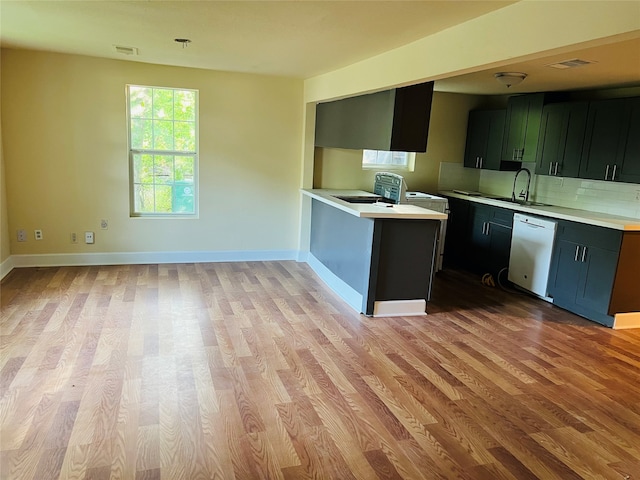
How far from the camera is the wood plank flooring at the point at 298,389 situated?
87.7 inches

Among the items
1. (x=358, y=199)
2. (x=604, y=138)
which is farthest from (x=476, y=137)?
(x=358, y=199)

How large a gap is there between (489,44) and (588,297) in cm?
282

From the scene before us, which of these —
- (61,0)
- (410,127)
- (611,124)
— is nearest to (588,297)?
(611,124)

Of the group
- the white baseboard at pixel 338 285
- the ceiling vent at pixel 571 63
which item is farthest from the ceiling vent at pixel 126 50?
the ceiling vent at pixel 571 63

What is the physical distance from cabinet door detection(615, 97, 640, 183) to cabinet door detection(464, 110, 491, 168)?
1.88 m

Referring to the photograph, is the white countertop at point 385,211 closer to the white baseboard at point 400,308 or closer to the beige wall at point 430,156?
the white baseboard at point 400,308

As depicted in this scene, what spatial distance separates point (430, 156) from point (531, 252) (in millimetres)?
2058

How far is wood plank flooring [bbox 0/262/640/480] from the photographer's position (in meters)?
2.23

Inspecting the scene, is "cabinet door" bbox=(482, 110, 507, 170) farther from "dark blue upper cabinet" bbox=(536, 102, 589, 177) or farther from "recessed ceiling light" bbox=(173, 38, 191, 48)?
"recessed ceiling light" bbox=(173, 38, 191, 48)

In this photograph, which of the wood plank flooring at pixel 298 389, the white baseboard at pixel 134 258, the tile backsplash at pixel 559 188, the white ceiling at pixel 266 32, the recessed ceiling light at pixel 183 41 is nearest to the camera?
the wood plank flooring at pixel 298 389

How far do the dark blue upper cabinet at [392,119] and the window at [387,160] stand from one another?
1314 millimetres

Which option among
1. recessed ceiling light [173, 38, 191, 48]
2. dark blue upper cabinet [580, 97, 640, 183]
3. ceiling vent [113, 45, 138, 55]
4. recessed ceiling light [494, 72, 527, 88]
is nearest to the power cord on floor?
dark blue upper cabinet [580, 97, 640, 183]

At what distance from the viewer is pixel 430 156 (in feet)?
20.9

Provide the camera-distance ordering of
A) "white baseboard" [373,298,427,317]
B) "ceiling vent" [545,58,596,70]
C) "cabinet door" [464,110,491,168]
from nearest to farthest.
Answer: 1. "ceiling vent" [545,58,596,70]
2. "white baseboard" [373,298,427,317]
3. "cabinet door" [464,110,491,168]
